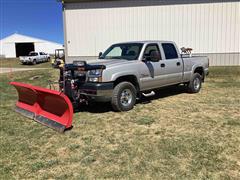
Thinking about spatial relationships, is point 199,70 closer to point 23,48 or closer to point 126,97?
point 126,97

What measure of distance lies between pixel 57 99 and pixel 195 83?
18.3ft

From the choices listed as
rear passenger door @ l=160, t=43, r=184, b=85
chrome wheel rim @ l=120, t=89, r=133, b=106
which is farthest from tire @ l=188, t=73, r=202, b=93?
chrome wheel rim @ l=120, t=89, r=133, b=106

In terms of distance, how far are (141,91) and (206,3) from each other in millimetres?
12865

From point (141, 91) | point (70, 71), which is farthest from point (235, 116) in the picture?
point (70, 71)

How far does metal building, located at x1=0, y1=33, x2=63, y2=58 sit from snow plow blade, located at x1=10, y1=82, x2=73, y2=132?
54179mm

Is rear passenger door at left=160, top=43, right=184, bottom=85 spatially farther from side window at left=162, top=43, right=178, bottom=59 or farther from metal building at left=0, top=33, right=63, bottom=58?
metal building at left=0, top=33, right=63, bottom=58

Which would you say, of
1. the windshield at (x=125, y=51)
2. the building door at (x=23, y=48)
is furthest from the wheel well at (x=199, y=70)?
the building door at (x=23, y=48)

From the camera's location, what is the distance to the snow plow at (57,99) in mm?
5876

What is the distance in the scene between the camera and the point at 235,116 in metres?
6.57

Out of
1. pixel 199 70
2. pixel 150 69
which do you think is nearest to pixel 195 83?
pixel 199 70

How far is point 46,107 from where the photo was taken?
6539 millimetres

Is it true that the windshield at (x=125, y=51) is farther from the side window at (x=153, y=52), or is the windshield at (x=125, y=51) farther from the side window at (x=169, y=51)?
the side window at (x=169, y=51)

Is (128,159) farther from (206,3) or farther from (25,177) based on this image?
(206,3)

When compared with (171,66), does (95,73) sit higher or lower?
lower
